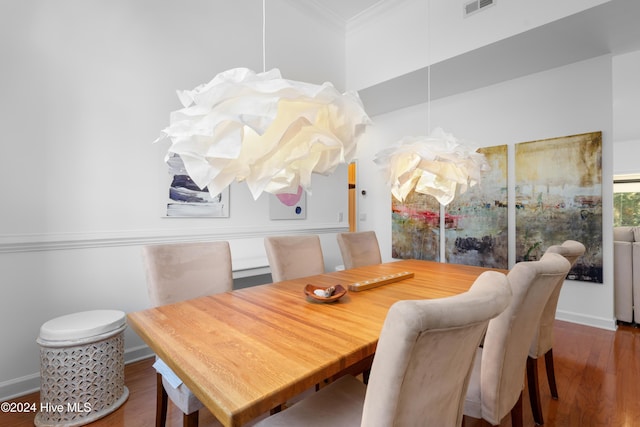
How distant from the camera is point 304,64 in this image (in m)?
3.73

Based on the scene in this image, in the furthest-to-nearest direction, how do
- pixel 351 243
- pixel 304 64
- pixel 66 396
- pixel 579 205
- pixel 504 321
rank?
pixel 304 64 → pixel 579 205 → pixel 351 243 → pixel 66 396 → pixel 504 321

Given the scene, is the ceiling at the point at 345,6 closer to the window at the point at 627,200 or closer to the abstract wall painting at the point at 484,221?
the abstract wall painting at the point at 484,221

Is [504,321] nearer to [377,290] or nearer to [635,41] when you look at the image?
[377,290]

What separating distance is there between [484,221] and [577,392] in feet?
6.65

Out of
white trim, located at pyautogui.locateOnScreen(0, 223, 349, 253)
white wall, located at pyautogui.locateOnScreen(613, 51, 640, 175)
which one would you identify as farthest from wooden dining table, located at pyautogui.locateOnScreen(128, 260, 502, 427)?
white wall, located at pyautogui.locateOnScreen(613, 51, 640, 175)

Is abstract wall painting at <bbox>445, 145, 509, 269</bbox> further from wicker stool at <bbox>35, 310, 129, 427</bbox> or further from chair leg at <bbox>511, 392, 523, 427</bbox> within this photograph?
wicker stool at <bbox>35, 310, 129, 427</bbox>

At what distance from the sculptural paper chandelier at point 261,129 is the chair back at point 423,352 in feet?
2.23

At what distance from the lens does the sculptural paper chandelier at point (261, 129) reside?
0.98m

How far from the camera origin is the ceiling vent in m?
2.86

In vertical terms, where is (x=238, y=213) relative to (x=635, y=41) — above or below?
below

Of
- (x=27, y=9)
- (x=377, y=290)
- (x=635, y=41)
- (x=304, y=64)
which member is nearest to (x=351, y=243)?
(x=377, y=290)

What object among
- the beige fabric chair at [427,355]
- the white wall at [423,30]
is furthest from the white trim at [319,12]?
the beige fabric chair at [427,355]

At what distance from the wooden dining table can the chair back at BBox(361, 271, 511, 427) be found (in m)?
0.22

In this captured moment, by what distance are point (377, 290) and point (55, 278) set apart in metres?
2.17
